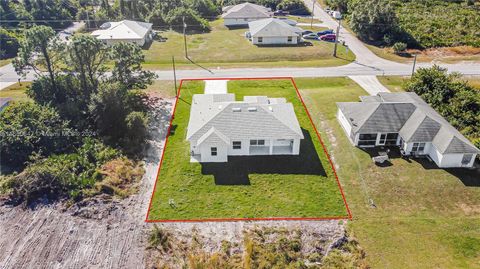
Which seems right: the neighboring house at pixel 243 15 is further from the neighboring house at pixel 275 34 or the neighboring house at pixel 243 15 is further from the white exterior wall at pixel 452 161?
the white exterior wall at pixel 452 161

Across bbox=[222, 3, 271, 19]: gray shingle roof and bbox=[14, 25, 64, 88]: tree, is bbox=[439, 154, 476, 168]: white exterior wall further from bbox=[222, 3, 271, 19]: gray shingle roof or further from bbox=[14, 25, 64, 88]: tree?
bbox=[222, 3, 271, 19]: gray shingle roof

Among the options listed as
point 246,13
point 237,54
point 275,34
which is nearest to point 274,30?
point 275,34

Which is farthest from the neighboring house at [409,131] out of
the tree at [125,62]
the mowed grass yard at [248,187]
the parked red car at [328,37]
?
the parked red car at [328,37]

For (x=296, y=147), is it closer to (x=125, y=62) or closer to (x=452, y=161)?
(x=452, y=161)

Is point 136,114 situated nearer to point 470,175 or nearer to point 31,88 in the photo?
point 31,88

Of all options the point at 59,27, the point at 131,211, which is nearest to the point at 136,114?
the point at 131,211

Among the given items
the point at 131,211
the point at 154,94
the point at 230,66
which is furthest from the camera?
the point at 230,66

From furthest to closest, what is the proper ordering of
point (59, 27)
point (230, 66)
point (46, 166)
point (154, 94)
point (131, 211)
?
point (59, 27) < point (230, 66) < point (154, 94) < point (46, 166) < point (131, 211)

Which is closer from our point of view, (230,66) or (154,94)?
(154,94)
